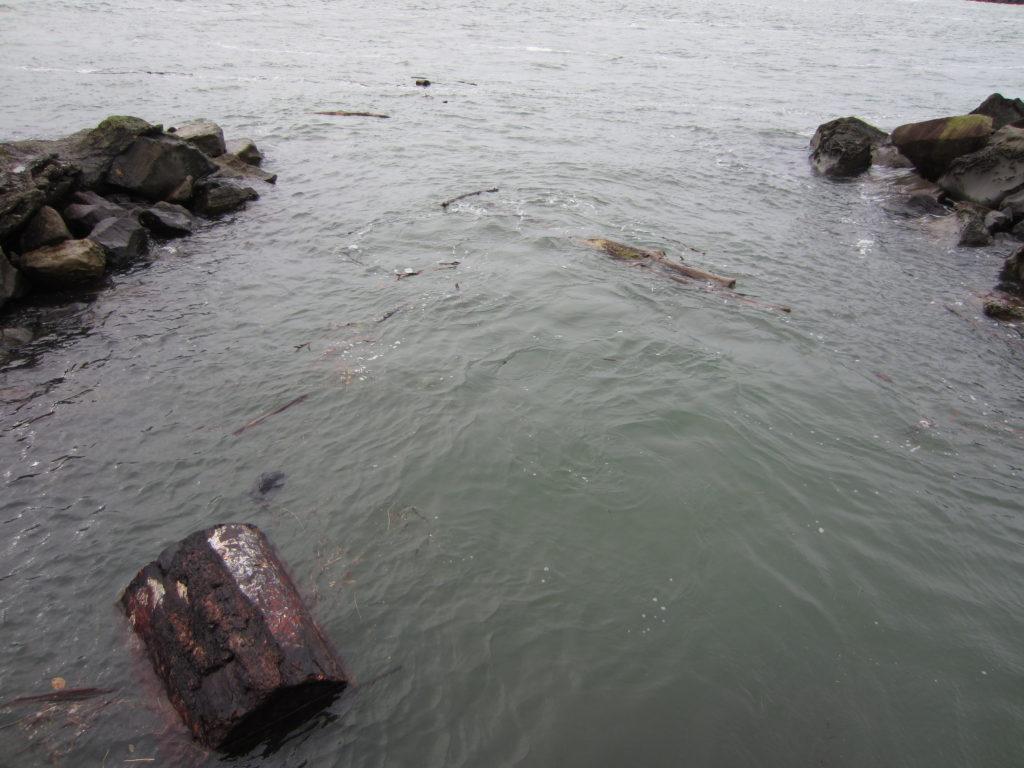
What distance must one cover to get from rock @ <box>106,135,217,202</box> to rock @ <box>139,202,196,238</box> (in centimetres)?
83

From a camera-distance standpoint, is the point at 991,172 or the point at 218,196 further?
the point at 991,172

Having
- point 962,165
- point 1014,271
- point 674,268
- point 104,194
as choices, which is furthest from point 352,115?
point 1014,271

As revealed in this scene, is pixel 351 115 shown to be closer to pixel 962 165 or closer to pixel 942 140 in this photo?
pixel 942 140

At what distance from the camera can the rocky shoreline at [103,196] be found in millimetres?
9492

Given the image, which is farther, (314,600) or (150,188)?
(150,188)

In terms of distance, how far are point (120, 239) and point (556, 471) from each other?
9340 mm

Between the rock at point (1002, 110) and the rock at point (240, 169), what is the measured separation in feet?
63.0

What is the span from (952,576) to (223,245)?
39.8ft

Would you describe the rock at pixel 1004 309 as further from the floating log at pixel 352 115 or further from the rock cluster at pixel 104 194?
the floating log at pixel 352 115

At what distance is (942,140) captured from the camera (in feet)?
49.3

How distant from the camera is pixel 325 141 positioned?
682 inches

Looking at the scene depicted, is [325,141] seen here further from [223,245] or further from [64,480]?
[64,480]

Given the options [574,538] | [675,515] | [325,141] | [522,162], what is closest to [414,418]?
[574,538]

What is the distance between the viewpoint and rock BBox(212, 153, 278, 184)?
13.8 meters
